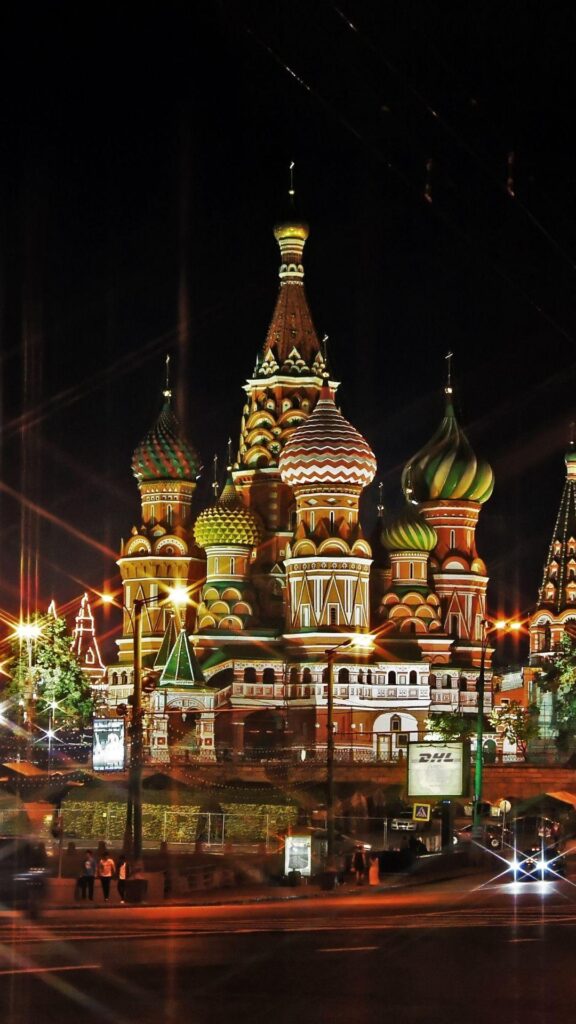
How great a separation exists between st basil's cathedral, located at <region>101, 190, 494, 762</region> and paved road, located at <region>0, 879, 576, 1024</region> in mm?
55772

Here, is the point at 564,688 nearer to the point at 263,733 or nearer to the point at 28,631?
the point at 263,733

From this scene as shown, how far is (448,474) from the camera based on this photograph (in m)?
113

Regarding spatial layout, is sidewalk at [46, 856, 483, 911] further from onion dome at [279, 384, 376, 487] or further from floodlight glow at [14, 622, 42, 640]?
onion dome at [279, 384, 376, 487]

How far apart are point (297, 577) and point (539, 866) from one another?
49518 millimetres

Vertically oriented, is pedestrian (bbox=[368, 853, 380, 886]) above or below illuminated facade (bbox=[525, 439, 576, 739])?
below

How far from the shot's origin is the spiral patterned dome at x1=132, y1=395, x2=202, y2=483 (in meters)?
110

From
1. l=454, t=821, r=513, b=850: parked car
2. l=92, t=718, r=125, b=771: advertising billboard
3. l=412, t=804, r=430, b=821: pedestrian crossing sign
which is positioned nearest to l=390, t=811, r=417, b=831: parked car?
l=454, t=821, r=513, b=850: parked car

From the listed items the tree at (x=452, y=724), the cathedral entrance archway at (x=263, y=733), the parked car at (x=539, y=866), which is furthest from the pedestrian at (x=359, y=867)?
the cathedral entrance archway at (x=263, y=733)

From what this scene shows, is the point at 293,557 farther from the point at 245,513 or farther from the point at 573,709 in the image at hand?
the point at 573,709

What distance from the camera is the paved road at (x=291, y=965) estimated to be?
2192 centimetres

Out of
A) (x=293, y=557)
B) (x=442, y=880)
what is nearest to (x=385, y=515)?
(x=293, y=557)

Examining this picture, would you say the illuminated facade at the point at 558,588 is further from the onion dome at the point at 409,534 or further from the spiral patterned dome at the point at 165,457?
the spiral patterned dome at the point at 165,457

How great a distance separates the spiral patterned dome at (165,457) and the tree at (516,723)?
2097 cm

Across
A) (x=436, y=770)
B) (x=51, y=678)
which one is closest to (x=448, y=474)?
(x=51, y=678)
